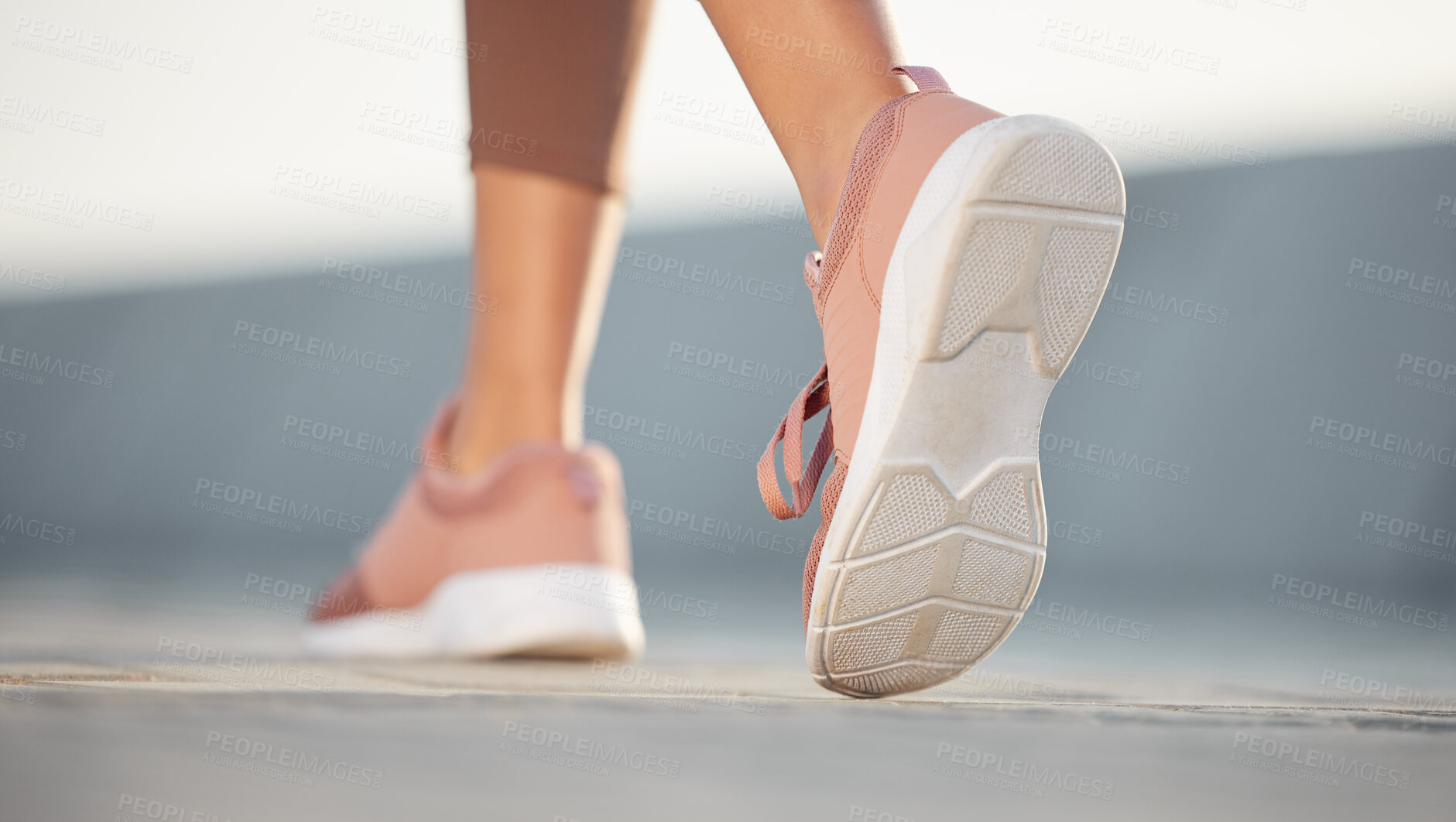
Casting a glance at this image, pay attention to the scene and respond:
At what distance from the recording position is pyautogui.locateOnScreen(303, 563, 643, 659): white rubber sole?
91 centimetres

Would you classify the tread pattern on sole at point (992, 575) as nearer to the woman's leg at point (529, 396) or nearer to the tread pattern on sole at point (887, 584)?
the tread pattern on sole at point (887, 584)

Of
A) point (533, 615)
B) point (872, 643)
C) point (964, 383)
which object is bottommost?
point (533, 615)

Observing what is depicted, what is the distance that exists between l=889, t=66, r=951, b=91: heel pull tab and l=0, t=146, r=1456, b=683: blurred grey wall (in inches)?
20.8

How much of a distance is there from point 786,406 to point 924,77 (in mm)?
2729

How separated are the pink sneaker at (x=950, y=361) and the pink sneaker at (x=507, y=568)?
1.03ft

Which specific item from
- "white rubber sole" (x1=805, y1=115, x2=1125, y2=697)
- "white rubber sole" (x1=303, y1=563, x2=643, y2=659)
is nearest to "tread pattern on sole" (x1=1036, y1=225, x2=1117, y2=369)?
"white rubber sole" (x1=805, y1=115, x2=1125, y2=697)

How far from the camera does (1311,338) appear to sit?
266 centimetres

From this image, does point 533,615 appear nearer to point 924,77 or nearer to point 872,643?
point 872,643

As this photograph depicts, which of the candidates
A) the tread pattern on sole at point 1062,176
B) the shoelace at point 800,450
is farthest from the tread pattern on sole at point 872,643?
the tread pattern on sole at point 1062,176

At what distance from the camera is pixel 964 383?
64 cm

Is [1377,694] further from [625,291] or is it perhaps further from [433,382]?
[433,382]

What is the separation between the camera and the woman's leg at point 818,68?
2.34 feet

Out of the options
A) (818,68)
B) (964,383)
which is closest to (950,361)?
(964,383)

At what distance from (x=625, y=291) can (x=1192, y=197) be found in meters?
1.91
